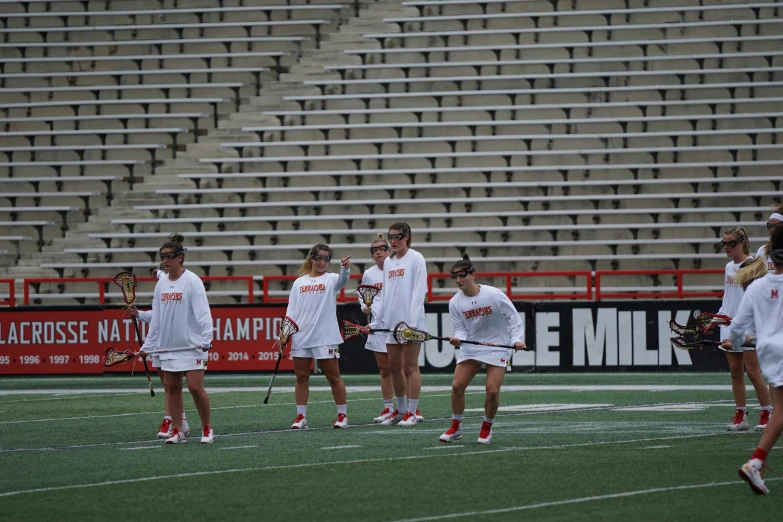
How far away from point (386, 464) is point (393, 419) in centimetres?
324

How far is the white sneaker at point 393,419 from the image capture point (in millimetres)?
12562

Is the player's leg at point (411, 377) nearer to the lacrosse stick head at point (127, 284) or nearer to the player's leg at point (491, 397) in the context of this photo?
the player's leg at point (491, 397)

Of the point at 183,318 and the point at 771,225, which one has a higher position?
the point at 771,225

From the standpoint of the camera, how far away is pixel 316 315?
12.3m

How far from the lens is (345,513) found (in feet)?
24.0

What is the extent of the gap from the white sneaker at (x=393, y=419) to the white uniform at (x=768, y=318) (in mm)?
5263

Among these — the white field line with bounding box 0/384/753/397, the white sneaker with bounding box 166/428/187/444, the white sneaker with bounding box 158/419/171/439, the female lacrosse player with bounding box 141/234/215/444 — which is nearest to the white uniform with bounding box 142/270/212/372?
the female lacrosse player with bounding box 141/234/215/444

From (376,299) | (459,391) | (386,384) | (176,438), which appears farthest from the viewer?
(376,299)

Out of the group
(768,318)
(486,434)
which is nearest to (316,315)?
(486,434)

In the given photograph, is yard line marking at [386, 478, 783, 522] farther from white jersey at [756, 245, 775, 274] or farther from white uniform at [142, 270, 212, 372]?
white uniform at [142, 270, 212, 372]

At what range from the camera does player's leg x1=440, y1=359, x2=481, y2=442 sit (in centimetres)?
1051

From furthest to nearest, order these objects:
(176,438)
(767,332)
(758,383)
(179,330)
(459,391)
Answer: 1. (758,383)
2. (176,438)
3. (179,330)
4. (459,391)
5. (767,332)

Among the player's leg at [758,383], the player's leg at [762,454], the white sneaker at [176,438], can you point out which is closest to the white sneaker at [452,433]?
the white sneaker at [176,438]

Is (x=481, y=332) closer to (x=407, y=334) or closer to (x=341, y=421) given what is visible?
(x=407, y=334)
